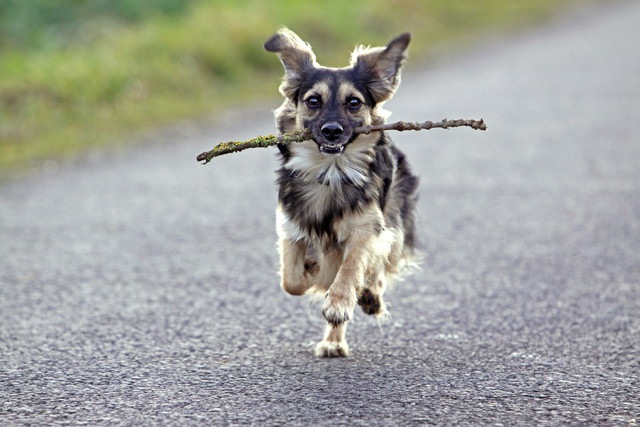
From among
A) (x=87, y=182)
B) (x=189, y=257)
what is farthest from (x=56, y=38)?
(x=189, y=257)

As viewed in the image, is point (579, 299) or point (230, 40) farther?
point (230, 40)

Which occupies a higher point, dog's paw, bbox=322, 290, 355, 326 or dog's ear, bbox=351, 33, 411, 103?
dog's ear, bbox=351, 33, 411, 103

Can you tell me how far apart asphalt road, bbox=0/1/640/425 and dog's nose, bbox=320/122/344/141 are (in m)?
1.01

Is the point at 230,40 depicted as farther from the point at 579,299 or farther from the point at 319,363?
the point at 319,363

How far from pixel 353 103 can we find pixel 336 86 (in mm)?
113

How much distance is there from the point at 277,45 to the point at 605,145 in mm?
6175

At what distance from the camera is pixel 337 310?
4723mm

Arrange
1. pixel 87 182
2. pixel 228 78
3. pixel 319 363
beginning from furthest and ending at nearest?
pixel 228 78 → pixel 87 182 → pixel 319 363

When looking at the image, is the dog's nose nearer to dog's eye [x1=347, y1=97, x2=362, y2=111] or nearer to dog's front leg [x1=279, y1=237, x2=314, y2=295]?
dog's eye [x1=347, y1=97, x2=362, y2=111]

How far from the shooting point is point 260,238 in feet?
24.5

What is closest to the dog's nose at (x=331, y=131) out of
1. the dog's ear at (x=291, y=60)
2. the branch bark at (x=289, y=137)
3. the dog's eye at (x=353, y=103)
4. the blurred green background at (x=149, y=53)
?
the branch bark at (x=289, y=137)

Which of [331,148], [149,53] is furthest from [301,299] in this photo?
[149,53]

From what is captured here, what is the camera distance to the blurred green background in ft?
35.9

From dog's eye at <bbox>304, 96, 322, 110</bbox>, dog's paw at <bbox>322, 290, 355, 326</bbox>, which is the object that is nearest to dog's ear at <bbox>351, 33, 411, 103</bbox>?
dog's eye at <bbox>304, 96, 322, 110</bbox>
